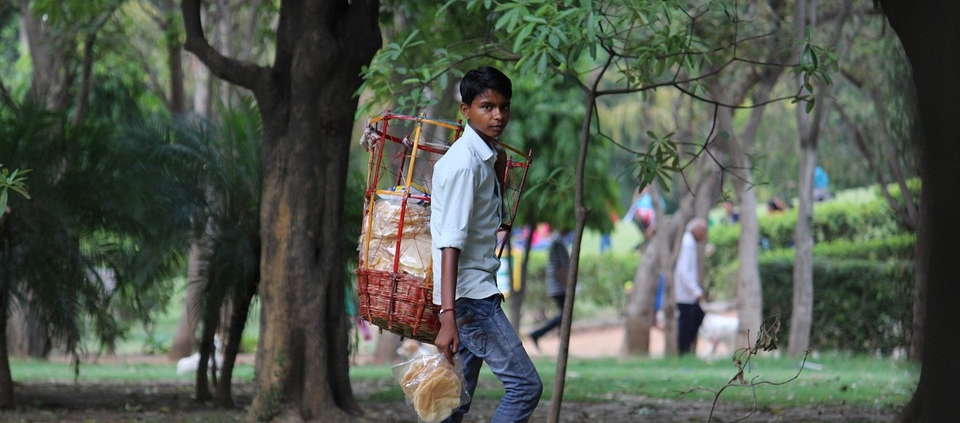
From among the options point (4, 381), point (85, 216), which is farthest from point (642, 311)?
→ point (4, 381)

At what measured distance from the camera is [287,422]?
23.6 feet

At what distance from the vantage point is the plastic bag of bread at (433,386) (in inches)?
171

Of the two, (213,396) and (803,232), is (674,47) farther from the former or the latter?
(803,232)

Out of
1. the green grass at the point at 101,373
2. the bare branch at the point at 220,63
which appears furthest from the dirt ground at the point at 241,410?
the bare branch at the point at 220,63

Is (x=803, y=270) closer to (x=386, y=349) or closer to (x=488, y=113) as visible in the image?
(x=386, y=349)

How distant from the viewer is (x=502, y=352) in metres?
4.41

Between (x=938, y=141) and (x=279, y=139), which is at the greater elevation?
(x=279, y=139)

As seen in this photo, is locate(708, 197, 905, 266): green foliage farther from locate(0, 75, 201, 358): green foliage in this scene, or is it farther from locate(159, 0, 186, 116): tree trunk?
locate(0, 75, 201, 358): green foliage

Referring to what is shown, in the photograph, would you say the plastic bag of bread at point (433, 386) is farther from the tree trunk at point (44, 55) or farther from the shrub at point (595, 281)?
the shrub at point (595, 281)

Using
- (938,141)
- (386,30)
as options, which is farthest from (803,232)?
(938,141)

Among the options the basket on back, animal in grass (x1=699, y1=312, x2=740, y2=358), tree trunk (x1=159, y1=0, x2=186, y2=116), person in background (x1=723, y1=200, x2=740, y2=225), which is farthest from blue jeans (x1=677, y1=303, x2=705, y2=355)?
the basket on back

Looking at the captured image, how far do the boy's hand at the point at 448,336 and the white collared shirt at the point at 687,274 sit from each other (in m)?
10.4

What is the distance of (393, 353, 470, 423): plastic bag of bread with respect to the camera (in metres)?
4.36

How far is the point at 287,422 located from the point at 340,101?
1.97 meters
